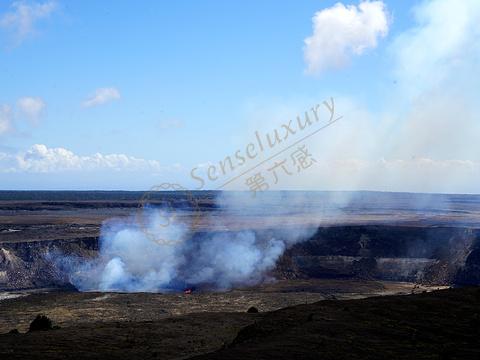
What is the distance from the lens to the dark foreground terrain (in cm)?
1723

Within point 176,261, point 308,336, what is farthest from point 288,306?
point 176,261

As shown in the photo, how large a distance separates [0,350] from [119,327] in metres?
7.14

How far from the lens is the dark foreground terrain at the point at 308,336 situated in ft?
56.5

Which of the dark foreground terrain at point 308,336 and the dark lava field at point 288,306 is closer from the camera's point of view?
the dark foreground terrain at point 308,336

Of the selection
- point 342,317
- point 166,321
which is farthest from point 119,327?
point 342,317

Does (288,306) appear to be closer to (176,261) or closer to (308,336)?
(308,336)

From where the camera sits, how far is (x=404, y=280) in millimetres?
59656

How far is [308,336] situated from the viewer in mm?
18812

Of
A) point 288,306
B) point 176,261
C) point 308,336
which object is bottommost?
point 288,306

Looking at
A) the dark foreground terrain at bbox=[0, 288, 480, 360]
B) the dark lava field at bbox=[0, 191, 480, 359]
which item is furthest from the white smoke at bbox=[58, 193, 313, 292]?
the dark foreground terrain at bbox=[0, 288, 480, 360]

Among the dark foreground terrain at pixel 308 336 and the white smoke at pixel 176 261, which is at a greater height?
the dark foreground terrain at pixel 308 336

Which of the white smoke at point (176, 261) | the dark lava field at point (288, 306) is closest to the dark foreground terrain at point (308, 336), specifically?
the dark lava field at point (288, 306)

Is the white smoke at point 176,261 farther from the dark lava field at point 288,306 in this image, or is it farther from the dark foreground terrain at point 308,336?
the dark foreground terrain at point 308,336

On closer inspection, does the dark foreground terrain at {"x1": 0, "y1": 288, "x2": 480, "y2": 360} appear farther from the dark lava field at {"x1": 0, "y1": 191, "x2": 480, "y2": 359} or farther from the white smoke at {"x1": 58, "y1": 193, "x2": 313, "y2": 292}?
the white smoke at {"x1": 58, "y1": 193, "x2": 313, "y2": 292}
